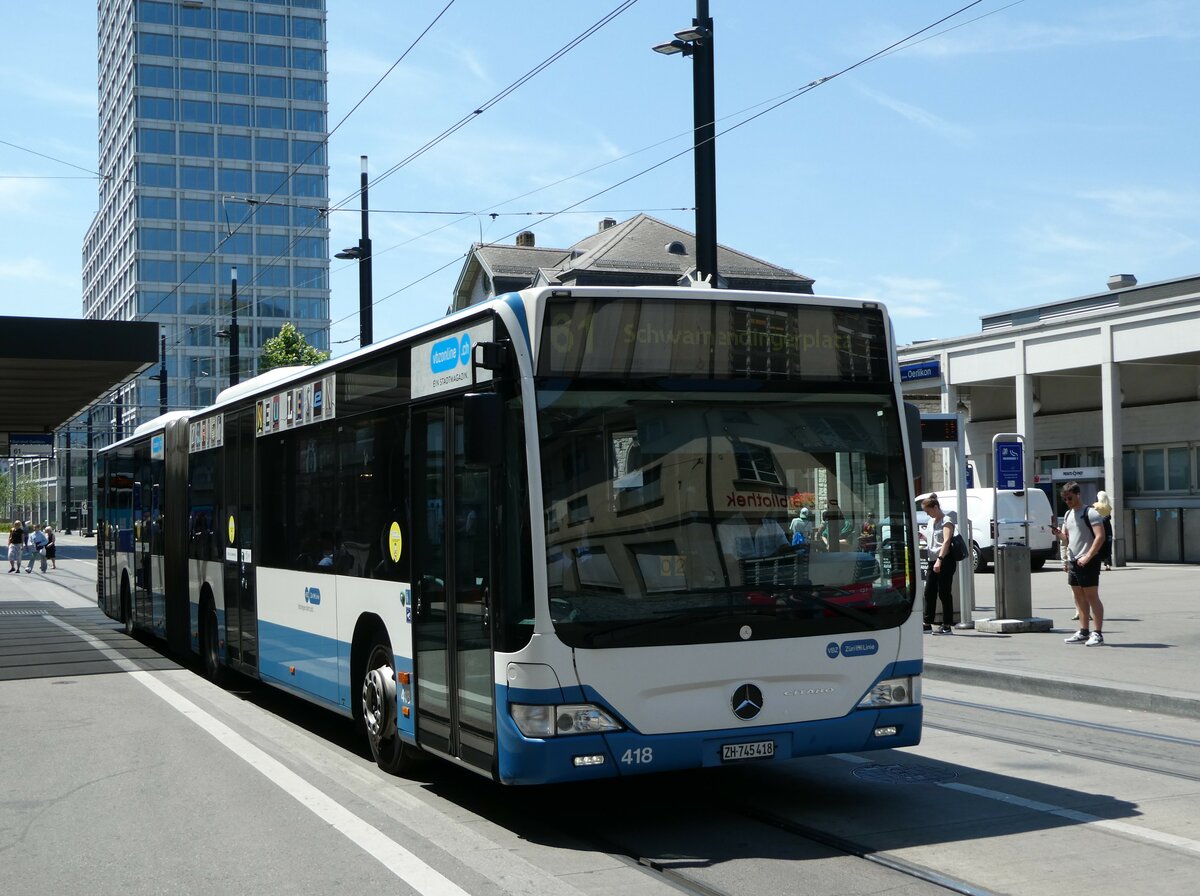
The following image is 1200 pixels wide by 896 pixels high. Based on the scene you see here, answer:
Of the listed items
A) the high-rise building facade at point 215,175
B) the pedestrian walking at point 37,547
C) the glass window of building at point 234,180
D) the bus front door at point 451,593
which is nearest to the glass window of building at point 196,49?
the high-rise building facade at point 215,175

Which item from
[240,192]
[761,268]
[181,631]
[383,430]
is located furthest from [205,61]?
[383,430]

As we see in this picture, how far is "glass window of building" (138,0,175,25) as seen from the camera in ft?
324

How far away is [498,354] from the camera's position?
7.12 meters

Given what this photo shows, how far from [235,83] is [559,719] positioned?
102 meters

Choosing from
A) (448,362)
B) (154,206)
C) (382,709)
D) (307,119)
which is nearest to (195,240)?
(154,206)

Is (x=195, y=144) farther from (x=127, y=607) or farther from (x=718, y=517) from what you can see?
(x=718, y=517)

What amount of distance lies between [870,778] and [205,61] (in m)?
101

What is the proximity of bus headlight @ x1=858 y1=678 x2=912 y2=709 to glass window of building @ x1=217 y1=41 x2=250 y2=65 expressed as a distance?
102 m

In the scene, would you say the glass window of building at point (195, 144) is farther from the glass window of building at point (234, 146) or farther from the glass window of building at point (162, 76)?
the glass window of building at point (162, 76)

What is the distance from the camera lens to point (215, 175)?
101500 millimetres

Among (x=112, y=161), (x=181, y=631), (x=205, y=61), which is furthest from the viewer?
(x=112, y=161)

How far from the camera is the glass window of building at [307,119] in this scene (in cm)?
10388

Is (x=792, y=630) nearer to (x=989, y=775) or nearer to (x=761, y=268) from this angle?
(x=989, y=775)

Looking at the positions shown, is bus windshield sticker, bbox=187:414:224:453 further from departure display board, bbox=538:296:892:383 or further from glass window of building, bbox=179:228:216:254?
glass window of building, bbox=179:228:216:254
